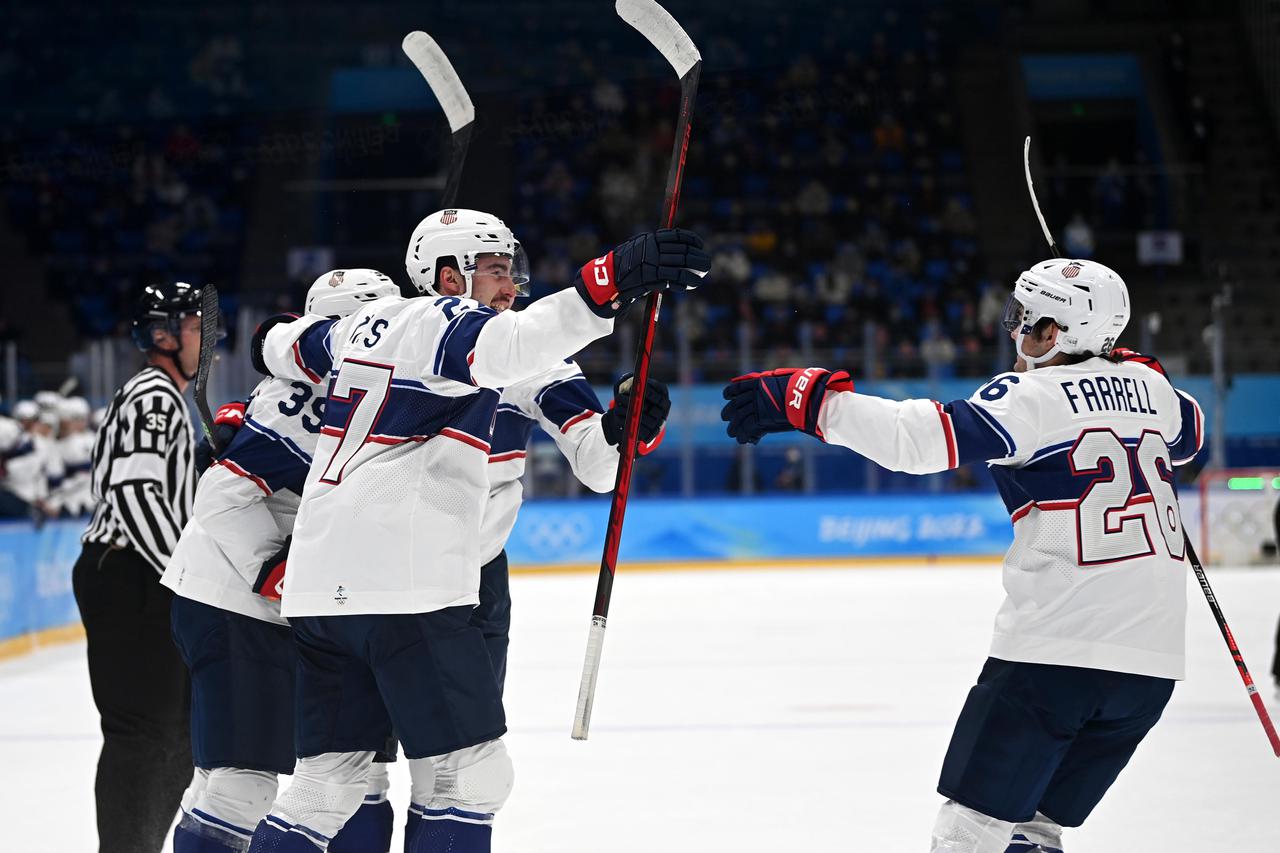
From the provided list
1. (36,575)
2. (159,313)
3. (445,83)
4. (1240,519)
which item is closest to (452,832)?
(159,313)

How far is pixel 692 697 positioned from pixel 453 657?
11.6 ft

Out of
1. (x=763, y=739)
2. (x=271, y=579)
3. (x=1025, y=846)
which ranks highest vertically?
(x=271, y=579)

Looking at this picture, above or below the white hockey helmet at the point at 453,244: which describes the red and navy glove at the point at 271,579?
below

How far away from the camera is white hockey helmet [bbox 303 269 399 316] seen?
310 centimetres

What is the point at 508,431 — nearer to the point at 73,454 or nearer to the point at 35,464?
the point at 73,454

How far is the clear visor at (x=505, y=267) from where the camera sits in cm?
281

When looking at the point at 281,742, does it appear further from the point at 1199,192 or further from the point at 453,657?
the point at 1199,192

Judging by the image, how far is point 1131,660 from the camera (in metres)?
2.48

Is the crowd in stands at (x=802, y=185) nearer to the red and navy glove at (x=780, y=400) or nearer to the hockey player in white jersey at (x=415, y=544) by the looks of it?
the red and navy glove at (x=780, y=400)

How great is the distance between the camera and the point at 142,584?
3273 millimetres

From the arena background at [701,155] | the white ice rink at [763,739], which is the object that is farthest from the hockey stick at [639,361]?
the arena background at [701,155]

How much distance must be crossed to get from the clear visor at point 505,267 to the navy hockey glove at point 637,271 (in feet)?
1.32

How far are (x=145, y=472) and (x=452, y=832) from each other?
126 cm

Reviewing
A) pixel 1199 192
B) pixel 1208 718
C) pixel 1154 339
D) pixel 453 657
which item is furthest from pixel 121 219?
pixel 453 657
